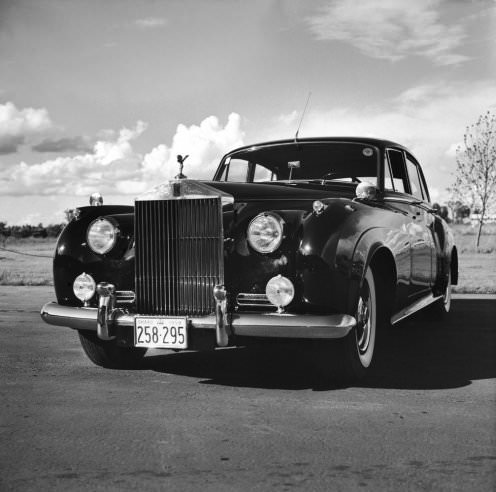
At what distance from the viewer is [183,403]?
13.2 feet

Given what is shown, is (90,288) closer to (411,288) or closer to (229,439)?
(229,439)

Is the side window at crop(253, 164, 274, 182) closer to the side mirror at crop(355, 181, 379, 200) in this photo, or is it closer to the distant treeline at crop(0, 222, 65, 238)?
the side mirror at crop(355, 181, 379, 200)

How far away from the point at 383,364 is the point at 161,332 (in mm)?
1861

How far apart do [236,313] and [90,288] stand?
1209 mm

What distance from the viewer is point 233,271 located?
4.41 metres

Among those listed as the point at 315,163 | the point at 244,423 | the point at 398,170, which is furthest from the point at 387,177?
the point at 244,423

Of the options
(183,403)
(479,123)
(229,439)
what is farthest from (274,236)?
(479,123)

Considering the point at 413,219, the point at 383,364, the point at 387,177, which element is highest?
the point at 387,177

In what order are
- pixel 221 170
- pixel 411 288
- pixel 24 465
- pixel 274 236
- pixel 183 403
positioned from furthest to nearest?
pixel 221 170 < pixel 411 288 < pixel 274 236 < pixel 183 403 < pixel 24 465

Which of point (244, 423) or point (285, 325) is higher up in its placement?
point (285, 325)

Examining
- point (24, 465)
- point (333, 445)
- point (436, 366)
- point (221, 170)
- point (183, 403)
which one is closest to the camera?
point (24, 465)

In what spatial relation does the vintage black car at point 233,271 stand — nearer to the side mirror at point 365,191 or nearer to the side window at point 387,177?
the side mirror at point 365,191

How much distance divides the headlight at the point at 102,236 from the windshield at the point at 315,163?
5.75 feet

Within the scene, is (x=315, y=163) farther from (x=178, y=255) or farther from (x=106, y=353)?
(x=106, y=353)
